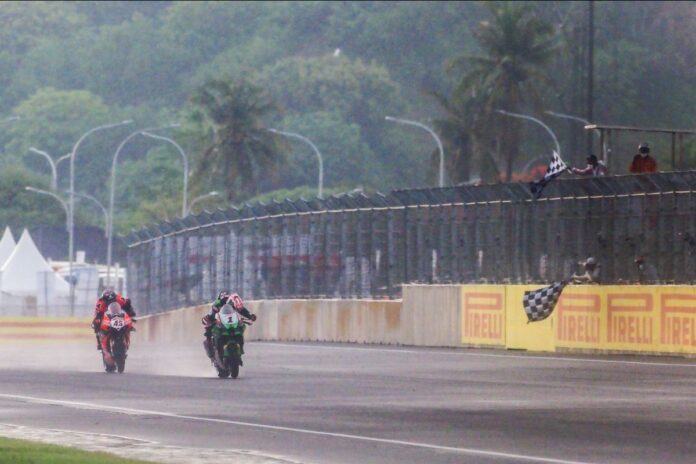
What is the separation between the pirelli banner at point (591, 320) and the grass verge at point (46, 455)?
689 inches

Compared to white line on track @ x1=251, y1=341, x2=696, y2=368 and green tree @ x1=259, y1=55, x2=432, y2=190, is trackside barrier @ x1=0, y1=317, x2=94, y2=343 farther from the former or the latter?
green tree @ x1=259, y1=55, x2=432, y2=190

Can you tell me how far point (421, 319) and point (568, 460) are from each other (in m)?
24.2

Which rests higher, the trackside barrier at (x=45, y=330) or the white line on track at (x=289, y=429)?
the trackside barrier at (x=45, y=330)

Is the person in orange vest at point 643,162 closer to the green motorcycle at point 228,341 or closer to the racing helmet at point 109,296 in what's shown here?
the green motorcycle at point 228,341

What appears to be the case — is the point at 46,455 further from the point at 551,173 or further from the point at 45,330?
the point at 45,330

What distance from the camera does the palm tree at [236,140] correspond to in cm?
9619

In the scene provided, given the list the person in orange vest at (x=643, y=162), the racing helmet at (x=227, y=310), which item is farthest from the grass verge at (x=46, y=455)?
the person in orange vest at (x=643, y=162)

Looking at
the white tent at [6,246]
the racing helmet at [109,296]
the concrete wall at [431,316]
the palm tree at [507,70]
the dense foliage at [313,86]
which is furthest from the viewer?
the dense foliage at [313,86]

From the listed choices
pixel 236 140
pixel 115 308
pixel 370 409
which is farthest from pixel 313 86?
pixel 370 409

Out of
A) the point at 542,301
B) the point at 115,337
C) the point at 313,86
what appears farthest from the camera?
the point at 313,86

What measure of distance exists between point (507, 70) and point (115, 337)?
204ft

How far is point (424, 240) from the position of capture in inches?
1537

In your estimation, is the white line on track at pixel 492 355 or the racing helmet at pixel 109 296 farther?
the white line on track at pixel 492 355

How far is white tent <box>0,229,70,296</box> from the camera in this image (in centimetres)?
8431
